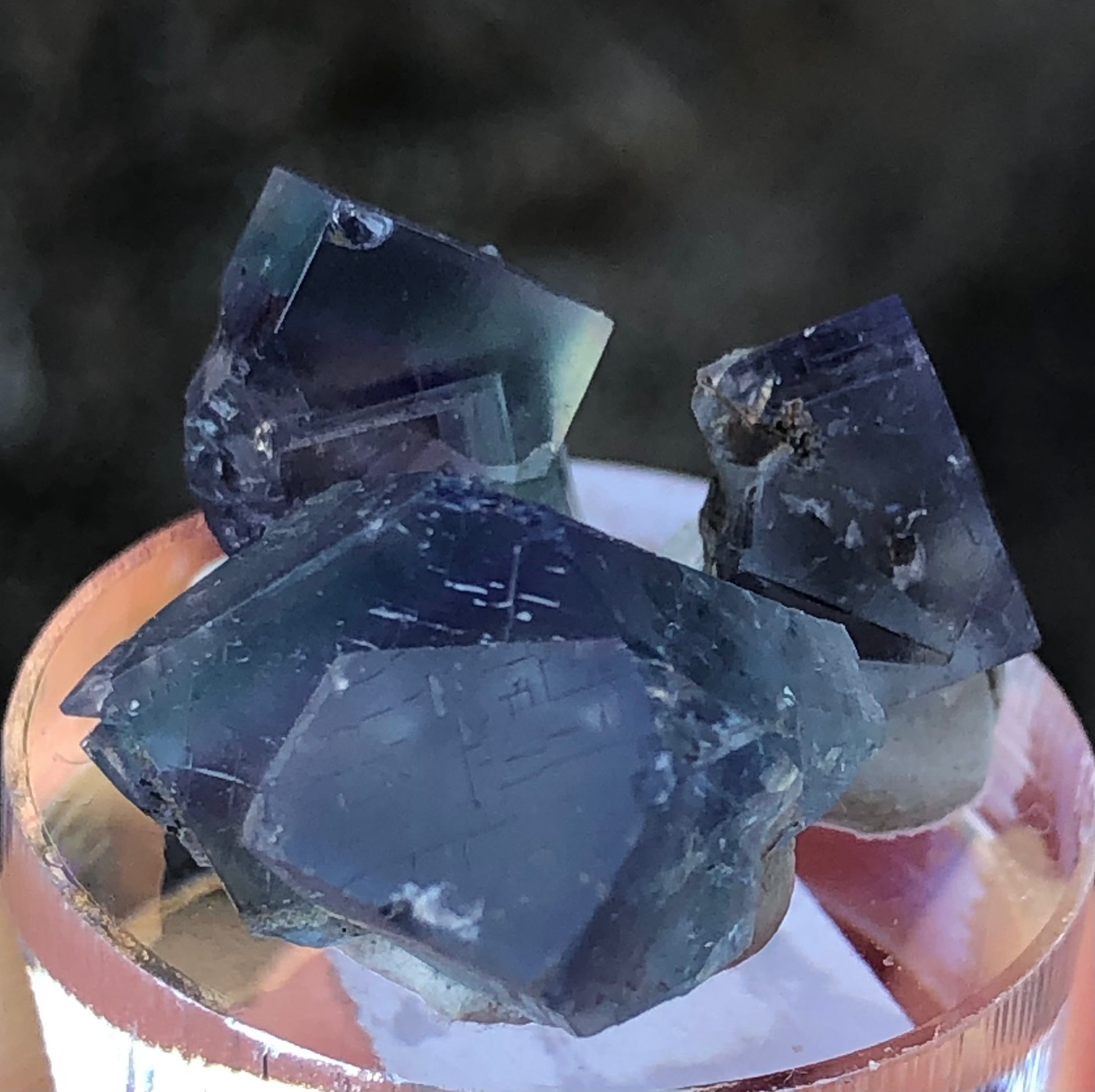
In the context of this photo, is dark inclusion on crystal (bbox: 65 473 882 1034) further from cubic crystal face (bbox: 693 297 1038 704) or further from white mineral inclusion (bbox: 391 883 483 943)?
cubic crystal face (bbox: 693 297 1038 704)

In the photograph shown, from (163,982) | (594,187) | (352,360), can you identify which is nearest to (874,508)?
(352,360)

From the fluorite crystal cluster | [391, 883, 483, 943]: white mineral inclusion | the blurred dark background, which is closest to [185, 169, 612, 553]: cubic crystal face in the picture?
the fluorite crystal cluster

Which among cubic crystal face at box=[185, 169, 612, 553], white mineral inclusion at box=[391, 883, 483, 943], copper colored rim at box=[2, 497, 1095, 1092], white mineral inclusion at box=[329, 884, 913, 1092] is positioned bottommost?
white mineral inclusion at box=[329, 884, 913, 1092]

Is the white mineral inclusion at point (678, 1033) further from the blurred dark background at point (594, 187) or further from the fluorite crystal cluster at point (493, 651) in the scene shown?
the blurred dark background at point (594, 187)

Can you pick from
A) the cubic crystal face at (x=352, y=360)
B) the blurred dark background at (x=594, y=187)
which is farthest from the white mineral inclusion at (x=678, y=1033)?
the blurred dark background at (x=594, y=187)

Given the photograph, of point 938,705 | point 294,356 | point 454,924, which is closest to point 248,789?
point 454,924

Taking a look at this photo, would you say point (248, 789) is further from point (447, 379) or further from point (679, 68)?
point (679, 68)
